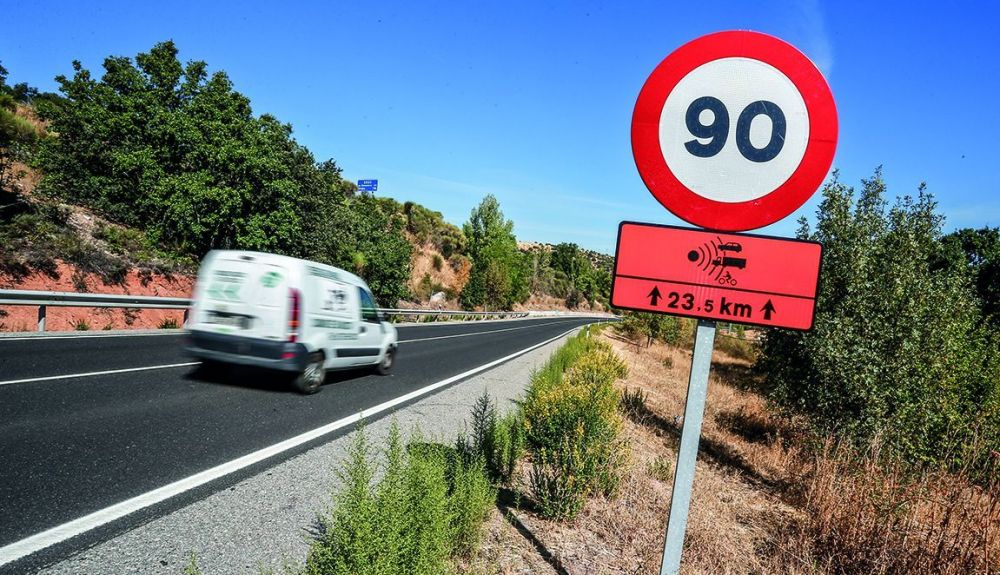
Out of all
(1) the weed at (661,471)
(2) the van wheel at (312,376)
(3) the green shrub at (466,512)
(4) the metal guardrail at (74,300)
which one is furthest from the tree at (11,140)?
(1) the weed at (661,471)

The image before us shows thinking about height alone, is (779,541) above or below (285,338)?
below

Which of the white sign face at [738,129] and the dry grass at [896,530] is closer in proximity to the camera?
the white sign face at [738,129]

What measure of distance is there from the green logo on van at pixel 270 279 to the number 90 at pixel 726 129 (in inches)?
275

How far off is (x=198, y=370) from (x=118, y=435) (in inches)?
151

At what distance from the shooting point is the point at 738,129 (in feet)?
6.56

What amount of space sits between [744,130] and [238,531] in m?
3.66

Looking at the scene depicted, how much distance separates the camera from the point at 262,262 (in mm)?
7793

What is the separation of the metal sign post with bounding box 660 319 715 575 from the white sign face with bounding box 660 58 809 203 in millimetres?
569

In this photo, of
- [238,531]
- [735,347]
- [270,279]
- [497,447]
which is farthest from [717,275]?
[735,347]

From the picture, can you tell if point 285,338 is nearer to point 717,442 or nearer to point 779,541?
point 779,541

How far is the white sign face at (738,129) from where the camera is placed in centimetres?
198

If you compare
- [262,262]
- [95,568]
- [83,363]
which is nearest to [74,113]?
[83,363]

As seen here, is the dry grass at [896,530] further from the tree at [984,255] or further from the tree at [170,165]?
the tree at [984,255]

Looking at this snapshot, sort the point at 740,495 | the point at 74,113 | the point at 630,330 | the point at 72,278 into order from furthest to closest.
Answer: the point at 630,330 → the point at 74,113 → the point at 72,278 → the point at 740,495
